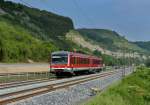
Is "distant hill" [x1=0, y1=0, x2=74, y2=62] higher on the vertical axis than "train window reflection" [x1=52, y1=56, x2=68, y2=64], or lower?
higher

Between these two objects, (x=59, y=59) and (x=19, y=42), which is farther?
(x=19, y=42)

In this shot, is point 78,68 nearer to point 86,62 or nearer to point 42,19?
point 86,62

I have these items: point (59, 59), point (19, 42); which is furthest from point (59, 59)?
point (19, 42)

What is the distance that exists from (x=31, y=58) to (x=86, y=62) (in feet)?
111

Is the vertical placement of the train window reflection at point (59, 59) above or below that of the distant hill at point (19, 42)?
below

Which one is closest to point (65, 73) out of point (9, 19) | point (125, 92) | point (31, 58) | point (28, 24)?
point (125, 92)

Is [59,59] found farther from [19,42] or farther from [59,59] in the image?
[19,42]

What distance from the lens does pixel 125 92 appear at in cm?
3052

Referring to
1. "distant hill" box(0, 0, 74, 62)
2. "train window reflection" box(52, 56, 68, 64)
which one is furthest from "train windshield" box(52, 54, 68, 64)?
"distant hill" box(0, 0, 74, 62)

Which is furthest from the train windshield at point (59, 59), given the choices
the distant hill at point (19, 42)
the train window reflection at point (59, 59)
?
the distant hill at point (19, 42)

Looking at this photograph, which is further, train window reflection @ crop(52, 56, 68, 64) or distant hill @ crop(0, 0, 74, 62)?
distant hill @ crop(0, 0, 74, 62)

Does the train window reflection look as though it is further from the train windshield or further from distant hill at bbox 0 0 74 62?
distant hill at bbox 0 0 74 62

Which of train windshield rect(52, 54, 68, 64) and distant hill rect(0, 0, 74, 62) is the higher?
distant hill rect(0, 0, 74, 62)

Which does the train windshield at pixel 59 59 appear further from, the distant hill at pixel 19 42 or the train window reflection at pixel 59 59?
the distant hill at pixel 19 42
